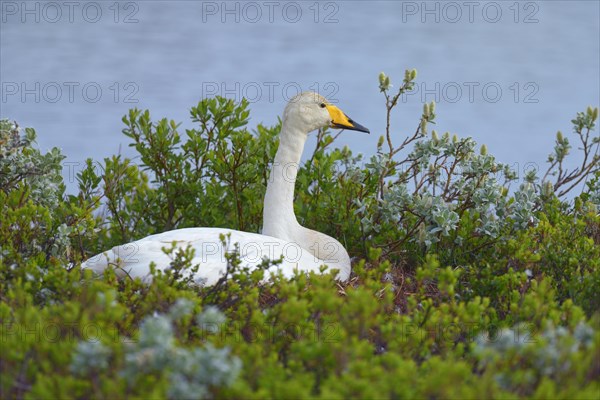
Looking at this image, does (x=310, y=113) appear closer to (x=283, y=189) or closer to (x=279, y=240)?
(x=283, y=189)

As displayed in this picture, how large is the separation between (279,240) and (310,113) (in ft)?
3.95

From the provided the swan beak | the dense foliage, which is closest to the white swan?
the swan beak

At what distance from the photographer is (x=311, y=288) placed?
4.77 meters

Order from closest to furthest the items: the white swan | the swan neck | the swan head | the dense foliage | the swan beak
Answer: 1. the dense foliage
2. the white swan
3. the swan neck
4. the swan head
5. the swan beak

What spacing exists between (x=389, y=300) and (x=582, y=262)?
2.14 meters

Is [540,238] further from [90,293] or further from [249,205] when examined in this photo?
[90,293]

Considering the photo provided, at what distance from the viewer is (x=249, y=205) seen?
741 centimetres

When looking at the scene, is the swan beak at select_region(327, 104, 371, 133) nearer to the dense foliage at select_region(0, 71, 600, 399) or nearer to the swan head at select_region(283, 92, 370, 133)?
the swan head at select_region(283, 92, 370, 133)

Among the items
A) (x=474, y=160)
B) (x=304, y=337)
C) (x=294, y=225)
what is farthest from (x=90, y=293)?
(x=474, y=160)

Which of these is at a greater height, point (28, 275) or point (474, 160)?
point (474, 160)

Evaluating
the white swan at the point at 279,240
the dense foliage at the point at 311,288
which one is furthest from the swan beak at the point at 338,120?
the dense foliage at the point at 311,288

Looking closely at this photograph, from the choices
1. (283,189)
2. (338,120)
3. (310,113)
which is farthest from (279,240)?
(338,120)

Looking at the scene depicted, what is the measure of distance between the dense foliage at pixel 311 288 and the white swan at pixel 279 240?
257 mm

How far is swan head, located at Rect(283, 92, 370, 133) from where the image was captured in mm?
6805
